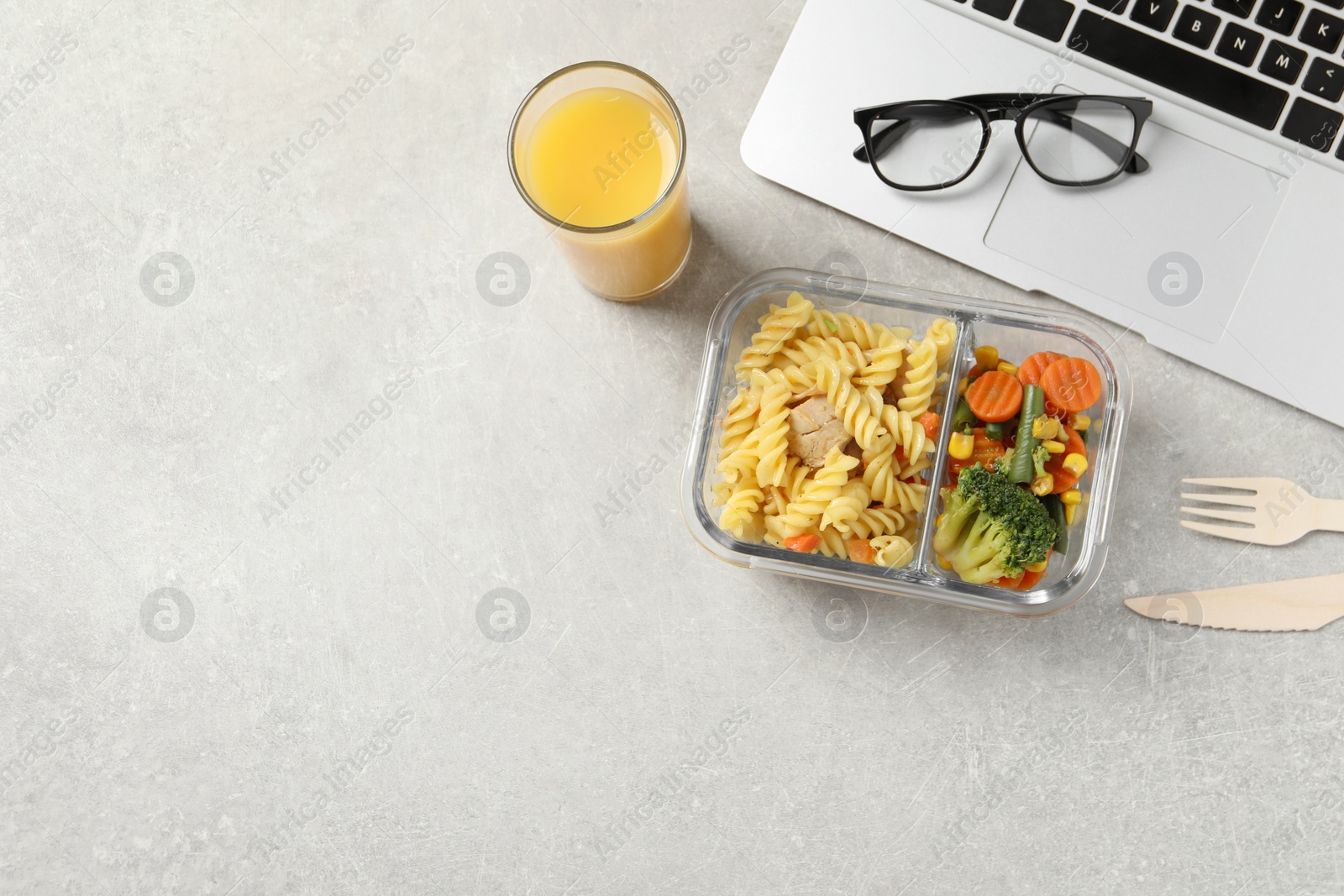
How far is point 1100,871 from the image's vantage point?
1988mm

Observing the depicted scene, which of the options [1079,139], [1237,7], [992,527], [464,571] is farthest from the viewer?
[464,571]

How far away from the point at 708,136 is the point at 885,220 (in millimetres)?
485

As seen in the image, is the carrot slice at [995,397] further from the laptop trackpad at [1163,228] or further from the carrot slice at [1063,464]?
the laptop trackpad at [1163,228]

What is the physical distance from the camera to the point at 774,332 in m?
1.83

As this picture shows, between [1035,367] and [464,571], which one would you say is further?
[464,571]

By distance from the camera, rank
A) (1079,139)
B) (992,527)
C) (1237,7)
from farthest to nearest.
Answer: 1. (1079,139)
2. (1237,7)
3. (992,527)

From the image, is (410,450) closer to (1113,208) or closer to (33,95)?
(33,95)

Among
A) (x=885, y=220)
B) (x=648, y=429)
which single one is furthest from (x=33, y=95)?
(x=885, y=220)

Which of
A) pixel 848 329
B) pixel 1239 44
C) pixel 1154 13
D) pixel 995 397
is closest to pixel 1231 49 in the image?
pixel 1239 44

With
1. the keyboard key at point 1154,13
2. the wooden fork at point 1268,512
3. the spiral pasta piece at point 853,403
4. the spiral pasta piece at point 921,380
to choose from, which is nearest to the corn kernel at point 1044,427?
the spiral pasta piece at point 921,380

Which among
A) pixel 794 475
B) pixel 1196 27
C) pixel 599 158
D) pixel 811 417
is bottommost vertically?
pixel 794 475

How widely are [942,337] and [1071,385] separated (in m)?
0.32

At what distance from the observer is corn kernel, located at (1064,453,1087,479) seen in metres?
1.80

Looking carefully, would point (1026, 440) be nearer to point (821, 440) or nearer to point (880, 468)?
point (880, 468)
